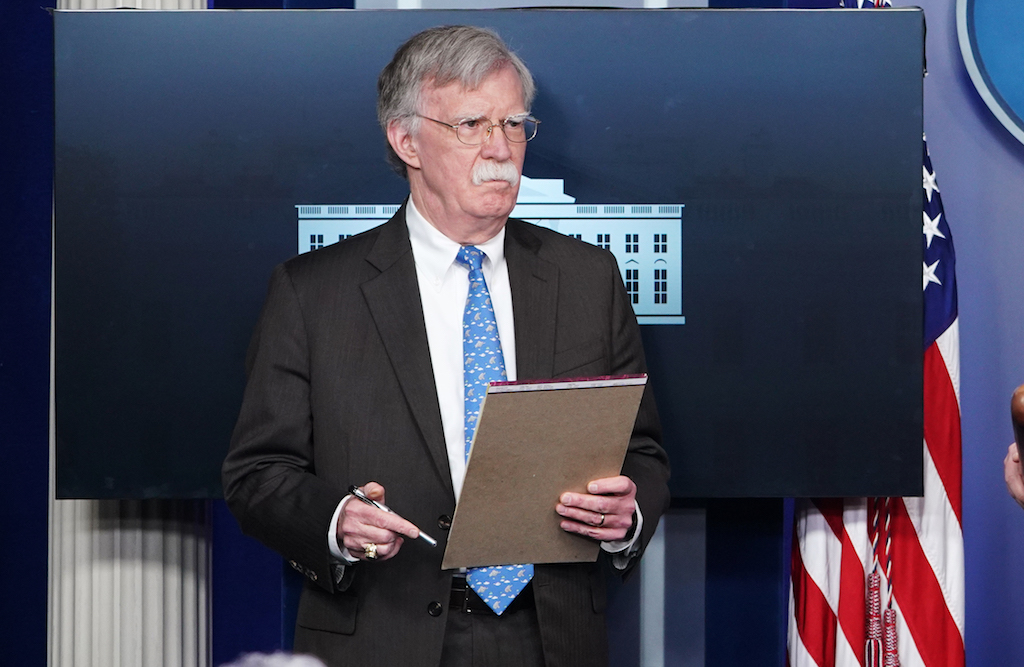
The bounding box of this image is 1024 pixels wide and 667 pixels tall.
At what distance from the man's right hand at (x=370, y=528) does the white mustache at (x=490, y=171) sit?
0.61 metres

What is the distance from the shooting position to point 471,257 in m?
2.04

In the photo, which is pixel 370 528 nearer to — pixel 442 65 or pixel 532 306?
pixel 532 306

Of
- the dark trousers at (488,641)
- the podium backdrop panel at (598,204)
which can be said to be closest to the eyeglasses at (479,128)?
the podium backdrop panel at (598,204)

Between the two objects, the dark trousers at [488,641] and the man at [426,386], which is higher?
the man at [426,386]

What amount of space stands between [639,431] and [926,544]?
100 cm

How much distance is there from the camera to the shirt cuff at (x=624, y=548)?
191 cm

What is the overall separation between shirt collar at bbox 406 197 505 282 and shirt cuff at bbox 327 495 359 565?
1.59 ft

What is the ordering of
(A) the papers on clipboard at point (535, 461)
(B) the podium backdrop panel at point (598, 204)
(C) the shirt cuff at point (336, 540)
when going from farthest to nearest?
(B) the podium backdrop panel at point (598, 204) < (C) the shirt cuff at point (336, 540) < (A) the papers on clipboard at point (535, 461)

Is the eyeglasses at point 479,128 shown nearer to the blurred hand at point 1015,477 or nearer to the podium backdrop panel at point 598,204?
the podium backdrop panel at point 598,204

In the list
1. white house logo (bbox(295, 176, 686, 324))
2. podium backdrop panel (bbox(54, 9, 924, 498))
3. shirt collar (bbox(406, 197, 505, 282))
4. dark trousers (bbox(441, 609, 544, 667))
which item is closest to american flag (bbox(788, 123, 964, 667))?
podium backdrop panel (bbox(54, 9, 924, 498))

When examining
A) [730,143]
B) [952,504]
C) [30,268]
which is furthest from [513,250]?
[30,268]

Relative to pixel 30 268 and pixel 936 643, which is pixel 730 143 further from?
pixel 30 268

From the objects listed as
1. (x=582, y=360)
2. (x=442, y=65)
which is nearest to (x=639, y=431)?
(x=582, y=360)

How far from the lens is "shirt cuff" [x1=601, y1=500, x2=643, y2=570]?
191 centimetres
